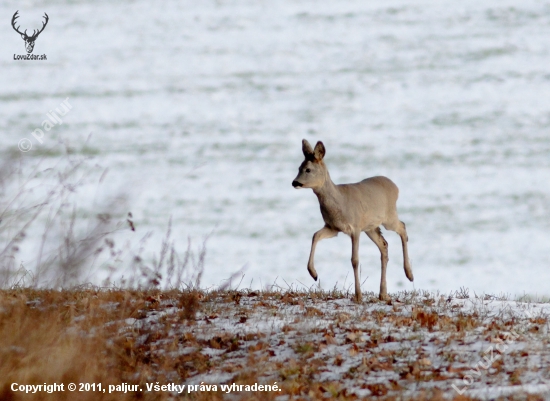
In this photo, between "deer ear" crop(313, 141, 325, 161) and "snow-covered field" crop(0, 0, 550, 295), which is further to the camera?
"snow-covered field" crop(0, 0, 550, 295)

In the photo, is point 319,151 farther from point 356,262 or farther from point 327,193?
point 356,262

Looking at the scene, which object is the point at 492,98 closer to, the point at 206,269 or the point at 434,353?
the point at 206,269

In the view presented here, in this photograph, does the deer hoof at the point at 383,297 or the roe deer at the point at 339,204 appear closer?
the roe deer at the point at 339,204

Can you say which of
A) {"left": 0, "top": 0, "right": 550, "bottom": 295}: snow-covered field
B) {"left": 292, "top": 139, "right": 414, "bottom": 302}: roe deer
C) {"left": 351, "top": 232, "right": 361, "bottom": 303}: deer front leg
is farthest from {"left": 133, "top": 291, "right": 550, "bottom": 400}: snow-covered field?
{"left": 0, "top": 0, "right": 550, "bottom": 295}: snow-covered field

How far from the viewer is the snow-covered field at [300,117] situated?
23.7m

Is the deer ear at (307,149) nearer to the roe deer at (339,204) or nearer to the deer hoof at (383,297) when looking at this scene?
the roe deer at (339,204)

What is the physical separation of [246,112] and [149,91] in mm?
4208

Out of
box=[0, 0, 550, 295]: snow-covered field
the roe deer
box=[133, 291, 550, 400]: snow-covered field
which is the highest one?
box=[0, 0, 550, 295]: snow-covered field

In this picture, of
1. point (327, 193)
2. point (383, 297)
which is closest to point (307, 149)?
point (327, 193)

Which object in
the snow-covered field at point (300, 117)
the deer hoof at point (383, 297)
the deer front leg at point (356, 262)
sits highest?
the snow-covered field at point (300, 117)

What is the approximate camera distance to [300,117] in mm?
32156

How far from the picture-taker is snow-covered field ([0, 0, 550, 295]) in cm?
2369

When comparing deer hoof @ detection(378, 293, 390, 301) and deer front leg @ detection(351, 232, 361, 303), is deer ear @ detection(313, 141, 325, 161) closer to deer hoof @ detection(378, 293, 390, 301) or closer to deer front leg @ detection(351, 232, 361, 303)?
deer front leg @ detection(351, 232, 361, 303)

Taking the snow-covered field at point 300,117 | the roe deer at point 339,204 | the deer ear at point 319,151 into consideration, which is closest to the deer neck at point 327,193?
the roe deer at point 339,204
